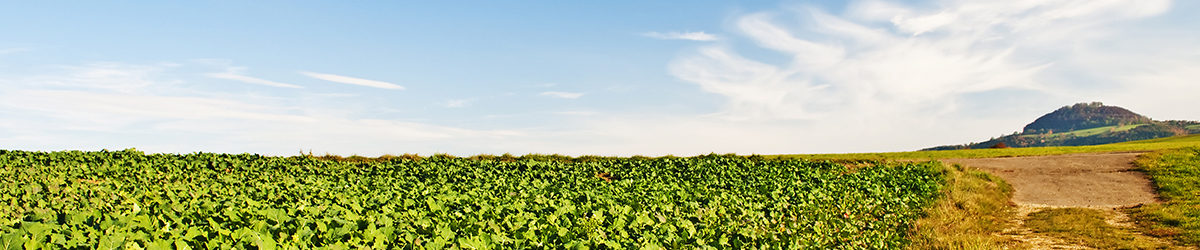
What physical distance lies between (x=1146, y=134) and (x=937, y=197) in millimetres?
232458

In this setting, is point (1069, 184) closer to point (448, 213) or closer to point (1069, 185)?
point (1069, 185)


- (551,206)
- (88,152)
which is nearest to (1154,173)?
(551,206)

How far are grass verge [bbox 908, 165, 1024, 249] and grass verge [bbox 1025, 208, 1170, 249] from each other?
84cm

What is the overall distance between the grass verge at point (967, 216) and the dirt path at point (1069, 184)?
16.8 inches

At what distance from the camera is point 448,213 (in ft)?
28.3

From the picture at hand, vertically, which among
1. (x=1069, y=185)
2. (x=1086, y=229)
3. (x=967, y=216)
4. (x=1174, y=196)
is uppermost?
(x=1069, y=185)

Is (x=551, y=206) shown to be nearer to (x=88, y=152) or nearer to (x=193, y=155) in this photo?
(x=193, y=155)

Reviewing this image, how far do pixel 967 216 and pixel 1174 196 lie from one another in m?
10.1

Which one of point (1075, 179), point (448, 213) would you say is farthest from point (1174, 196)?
point (448, 213)

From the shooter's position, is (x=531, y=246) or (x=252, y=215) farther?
(x=252, y=215)

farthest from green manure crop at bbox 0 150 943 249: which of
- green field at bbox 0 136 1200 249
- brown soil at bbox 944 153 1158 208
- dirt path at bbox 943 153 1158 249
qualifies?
brown soil at bbox 944 153 1158 208

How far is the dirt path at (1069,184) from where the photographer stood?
668 inches

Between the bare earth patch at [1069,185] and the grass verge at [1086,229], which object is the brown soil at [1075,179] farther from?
the grass verge at [1086,229]

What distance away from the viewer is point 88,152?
24.1 meters
